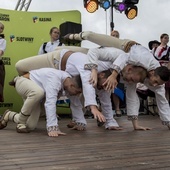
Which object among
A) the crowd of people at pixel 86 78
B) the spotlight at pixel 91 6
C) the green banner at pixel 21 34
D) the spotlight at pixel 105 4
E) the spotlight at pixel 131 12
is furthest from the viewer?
the spotlight at pixel 131 12

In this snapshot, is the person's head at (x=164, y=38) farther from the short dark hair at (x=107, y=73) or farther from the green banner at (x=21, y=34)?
the short dark hair at (x=107, y=73)

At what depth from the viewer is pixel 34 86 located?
10.5 feet

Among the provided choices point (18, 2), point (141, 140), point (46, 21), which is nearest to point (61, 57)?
point (141, 140)

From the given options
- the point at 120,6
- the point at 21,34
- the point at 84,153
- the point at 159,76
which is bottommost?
the point at 84,153

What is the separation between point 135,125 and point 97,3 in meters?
4.09

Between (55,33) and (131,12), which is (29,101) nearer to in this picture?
(55,33)

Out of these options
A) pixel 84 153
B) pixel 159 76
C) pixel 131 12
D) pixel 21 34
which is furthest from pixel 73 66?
pixel 131 12

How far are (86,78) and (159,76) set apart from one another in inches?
22.9

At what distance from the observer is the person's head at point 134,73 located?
3.05 meters

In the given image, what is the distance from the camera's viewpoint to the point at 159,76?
3.00 metres

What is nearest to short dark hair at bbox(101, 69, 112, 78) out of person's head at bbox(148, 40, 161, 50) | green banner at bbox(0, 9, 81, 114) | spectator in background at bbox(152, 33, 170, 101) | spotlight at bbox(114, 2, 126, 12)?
green banner at bbox(0, 9, 81, 114)

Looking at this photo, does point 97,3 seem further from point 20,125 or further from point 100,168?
point 100,168

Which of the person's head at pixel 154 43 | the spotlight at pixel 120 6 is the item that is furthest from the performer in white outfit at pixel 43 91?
the spotlight at pixel 120 6

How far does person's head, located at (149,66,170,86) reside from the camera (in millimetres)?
2961
